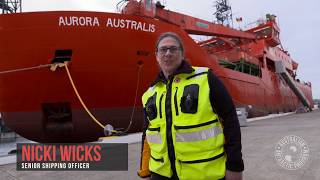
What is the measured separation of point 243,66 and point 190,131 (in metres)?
15.6

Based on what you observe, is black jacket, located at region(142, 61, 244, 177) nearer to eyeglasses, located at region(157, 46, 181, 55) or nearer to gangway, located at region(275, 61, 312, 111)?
eyeglasses, located at region(157, 46, 181, 55)

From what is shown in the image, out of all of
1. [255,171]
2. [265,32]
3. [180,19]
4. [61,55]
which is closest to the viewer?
[255,171]

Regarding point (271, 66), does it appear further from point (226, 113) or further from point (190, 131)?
point (190, 131)

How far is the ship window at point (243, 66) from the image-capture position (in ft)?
52.8

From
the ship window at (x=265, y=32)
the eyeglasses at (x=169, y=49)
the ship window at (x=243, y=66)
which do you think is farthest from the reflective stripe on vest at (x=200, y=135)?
the ship window at (x=265, y=32)

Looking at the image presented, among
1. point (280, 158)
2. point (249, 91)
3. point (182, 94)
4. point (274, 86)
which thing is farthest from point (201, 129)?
point (274, 86)

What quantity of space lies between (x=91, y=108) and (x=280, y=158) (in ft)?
15.8

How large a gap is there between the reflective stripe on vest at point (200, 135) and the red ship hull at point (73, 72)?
20.3 feet

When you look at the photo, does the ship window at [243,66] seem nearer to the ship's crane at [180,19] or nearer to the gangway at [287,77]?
the ship's crane at [180,19]

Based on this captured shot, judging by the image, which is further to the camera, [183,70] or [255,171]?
[255,171]

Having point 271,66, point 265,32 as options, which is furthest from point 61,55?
point 265,32

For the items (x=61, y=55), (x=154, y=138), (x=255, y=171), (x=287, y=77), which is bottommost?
(x=255, y=171)

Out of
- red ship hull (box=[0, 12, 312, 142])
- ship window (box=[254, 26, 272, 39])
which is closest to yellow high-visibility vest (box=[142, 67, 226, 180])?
red ship hull (box=[0, 12, 312, 142])

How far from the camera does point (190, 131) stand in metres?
1.59
